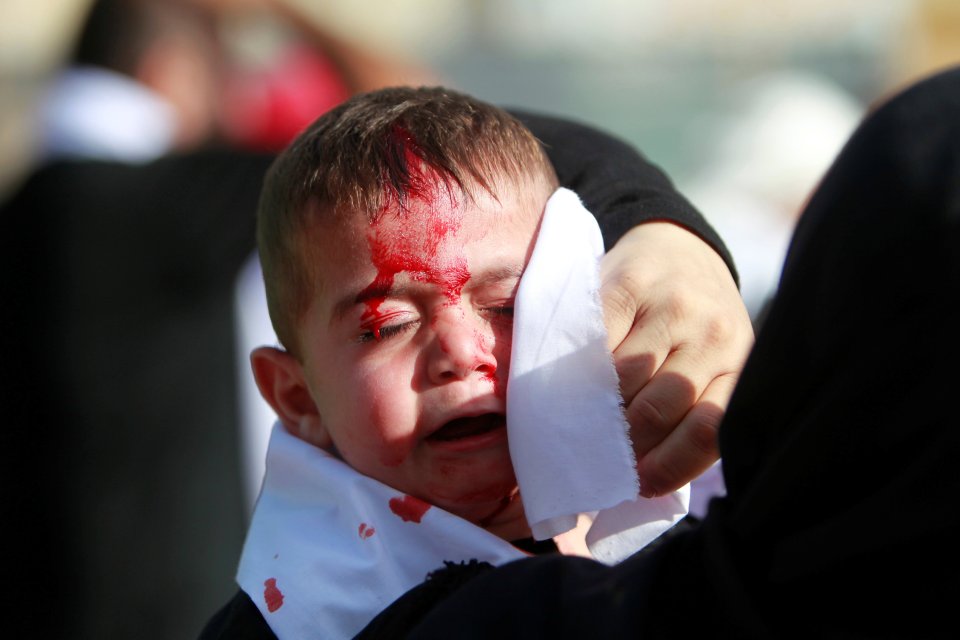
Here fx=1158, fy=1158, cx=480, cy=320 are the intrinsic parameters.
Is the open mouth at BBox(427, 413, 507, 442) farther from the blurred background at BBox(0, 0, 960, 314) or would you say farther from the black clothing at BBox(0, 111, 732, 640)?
the blurred background at BBox(0, 0, 960, 314)

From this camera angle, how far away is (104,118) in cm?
414

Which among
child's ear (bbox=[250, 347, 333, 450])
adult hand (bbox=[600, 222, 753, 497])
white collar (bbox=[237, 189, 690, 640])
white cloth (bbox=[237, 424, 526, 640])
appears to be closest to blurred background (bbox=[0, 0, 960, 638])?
child's ear (bbox=[250, 347, 333, 450])

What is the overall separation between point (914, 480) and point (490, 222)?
85cm

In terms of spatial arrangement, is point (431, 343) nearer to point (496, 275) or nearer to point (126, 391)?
point (496, 275)

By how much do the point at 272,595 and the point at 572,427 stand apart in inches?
19.6

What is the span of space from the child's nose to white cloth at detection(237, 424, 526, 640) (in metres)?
0.20

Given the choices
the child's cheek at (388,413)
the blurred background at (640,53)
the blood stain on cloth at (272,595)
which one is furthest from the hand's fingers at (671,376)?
the blurred background at (640,53)

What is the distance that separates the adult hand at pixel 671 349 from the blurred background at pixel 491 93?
192 centimetres

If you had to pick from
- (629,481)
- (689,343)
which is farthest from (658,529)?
(689,343)

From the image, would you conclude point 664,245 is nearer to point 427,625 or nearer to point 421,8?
point 427,625

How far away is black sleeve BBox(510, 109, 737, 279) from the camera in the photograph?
180 centimetres

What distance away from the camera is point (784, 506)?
3.24ft

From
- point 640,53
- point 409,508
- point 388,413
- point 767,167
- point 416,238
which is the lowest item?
point 767,167

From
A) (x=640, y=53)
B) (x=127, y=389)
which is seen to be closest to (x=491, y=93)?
(x=640, y=53)
